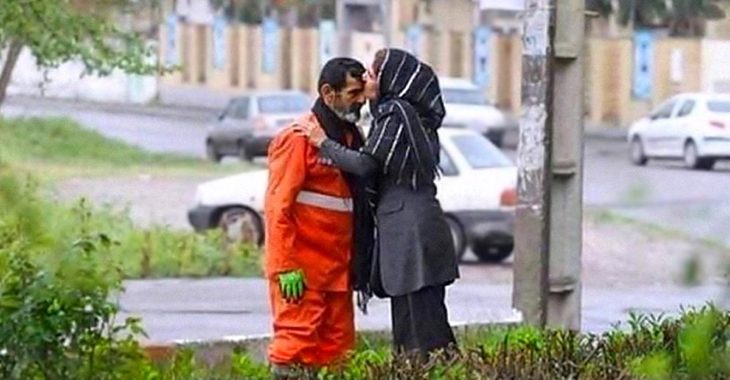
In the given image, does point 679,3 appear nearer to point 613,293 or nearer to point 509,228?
point 613,293

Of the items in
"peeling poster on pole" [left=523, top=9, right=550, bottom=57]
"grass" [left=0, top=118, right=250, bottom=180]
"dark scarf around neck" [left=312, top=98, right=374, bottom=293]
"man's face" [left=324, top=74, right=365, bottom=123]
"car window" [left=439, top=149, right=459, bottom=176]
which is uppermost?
"peeling poster on pole" [left=523, top=9, right=550, bottom=57]

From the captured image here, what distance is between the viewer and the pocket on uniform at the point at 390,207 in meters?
7.45

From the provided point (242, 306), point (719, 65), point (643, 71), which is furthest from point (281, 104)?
point (719, 65)

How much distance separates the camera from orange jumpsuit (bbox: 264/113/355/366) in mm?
Result: 7516

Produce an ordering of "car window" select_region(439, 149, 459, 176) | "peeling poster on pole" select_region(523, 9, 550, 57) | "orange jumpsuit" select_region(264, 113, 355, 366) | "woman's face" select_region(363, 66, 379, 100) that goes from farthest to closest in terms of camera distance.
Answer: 1. "car window" select_region(439, 149, 459, 176)
2. "peeling poster on pole" select_region(523, 9, 550, 57)
3. "orange jumpsuit" select_region(264, 113, 355, 366)
4. "woman's face" select_region(363, 66, 379, 100)

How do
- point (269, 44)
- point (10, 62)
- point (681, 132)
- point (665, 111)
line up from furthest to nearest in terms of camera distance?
point (269, 44) → point (665, 111) → point (681, 132) → point (10, 62)

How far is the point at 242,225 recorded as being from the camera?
72.9 ft

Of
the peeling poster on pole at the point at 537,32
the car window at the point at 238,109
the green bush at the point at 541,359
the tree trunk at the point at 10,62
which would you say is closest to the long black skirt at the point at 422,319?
the green bush at the point at 541,359

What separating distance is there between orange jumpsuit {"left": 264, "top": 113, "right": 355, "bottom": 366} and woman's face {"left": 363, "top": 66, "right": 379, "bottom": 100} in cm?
23

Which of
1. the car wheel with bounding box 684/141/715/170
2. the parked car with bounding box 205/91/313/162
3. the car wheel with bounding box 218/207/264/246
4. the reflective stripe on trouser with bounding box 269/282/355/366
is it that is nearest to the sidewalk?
the car wheel with bounding box 218/207/264/246

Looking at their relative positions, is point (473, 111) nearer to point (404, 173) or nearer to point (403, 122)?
point (404, 173)

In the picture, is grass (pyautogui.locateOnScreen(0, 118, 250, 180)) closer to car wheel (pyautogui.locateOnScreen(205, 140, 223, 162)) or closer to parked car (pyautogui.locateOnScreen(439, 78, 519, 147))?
car wheel (pyautogui.locateOnScreen(205, 140, 223, 162))

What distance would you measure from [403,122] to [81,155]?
104 ft

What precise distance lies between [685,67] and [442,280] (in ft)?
97.6
